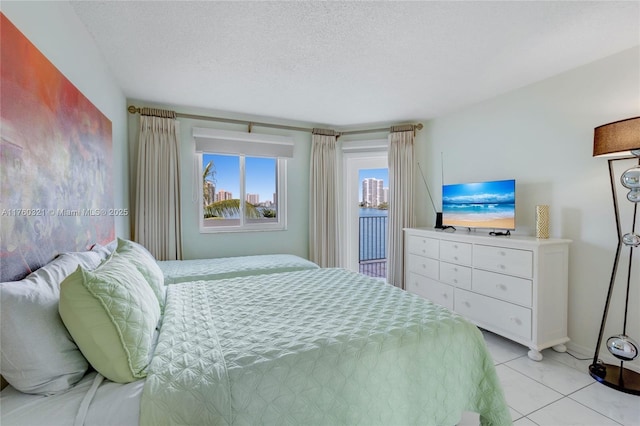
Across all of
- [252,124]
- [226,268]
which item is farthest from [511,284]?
[252,124]

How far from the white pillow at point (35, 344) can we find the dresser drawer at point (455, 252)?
115 inches

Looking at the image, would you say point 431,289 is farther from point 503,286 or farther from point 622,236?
point 622,236

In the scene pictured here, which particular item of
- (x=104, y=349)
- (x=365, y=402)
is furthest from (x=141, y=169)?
(x=365, y=402)

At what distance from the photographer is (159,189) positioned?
128 inches

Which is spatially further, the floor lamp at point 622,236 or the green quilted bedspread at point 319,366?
the floor lamp at point 622,236

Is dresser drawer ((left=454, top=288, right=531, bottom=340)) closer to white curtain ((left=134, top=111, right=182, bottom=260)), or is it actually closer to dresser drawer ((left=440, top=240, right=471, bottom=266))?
dresser drawer ((left=440, top=240, right=471, bottom=266))

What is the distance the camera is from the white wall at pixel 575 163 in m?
2.24

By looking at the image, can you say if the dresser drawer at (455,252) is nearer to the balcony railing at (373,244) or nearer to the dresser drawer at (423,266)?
the dresser drawer at (423,266)

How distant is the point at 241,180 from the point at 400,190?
218 cm

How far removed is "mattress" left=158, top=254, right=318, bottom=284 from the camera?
2.49 m

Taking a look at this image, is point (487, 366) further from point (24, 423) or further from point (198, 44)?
point (198, 44)

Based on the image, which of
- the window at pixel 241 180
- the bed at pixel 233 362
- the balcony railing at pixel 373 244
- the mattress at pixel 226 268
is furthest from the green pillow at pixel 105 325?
the balcony railing at pixel 373 244

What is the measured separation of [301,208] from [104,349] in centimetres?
325

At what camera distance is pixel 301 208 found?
416 centimetres
